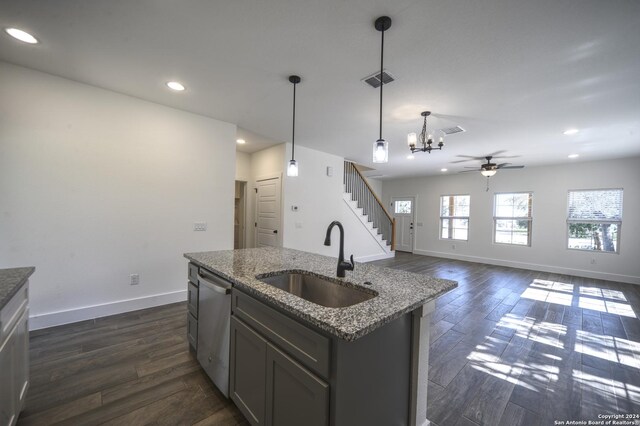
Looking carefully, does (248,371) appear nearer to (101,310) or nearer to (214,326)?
(214,326)

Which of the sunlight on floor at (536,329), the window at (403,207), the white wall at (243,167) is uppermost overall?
the white wall at (243,167)

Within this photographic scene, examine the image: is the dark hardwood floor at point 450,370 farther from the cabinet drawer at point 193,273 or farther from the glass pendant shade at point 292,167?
the glass pendant shade at point 292,167

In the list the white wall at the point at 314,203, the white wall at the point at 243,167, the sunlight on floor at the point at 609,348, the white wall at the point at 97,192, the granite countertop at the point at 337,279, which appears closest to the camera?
the granite countertop at the point at 337,279

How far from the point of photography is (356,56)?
2191mm

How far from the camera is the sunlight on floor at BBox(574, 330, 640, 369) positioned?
2420 mm

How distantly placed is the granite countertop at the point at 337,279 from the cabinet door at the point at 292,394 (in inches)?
10.1

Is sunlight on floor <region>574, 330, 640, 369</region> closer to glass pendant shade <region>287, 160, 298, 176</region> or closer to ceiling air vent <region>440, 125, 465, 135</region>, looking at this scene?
ceiling air vent <region>440, 125, 465, 135</region>

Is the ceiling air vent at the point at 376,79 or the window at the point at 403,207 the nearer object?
the ceiling air vent at the point at 376,79

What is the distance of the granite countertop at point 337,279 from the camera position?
3.26 ft

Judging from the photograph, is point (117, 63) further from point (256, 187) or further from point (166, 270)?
point (256, 187)

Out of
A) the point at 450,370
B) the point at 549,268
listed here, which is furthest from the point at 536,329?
the point at 549,268

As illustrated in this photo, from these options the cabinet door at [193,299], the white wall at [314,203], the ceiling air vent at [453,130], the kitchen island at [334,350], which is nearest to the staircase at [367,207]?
the white wall at [314,203]

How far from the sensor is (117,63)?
242 cm

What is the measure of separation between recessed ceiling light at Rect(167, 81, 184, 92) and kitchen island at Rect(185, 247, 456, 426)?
7.43 feet
